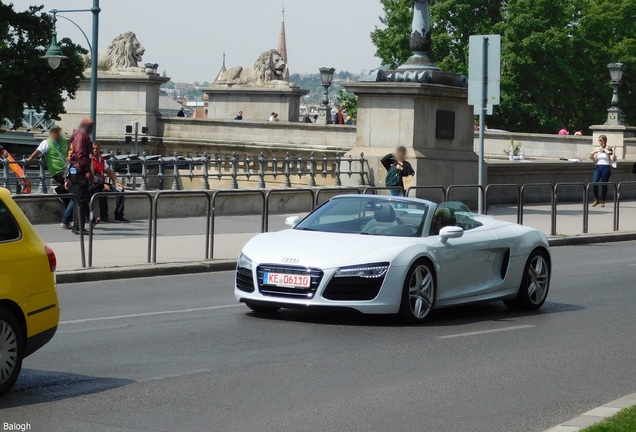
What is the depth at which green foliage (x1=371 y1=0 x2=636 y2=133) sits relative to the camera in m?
81.4

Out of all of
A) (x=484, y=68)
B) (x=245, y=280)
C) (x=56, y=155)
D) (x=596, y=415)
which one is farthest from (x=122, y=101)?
(x=596, y=415)

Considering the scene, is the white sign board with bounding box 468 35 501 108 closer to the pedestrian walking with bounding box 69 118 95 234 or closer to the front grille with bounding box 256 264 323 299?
the pedestrian walking with bounding box 69 118 95 234

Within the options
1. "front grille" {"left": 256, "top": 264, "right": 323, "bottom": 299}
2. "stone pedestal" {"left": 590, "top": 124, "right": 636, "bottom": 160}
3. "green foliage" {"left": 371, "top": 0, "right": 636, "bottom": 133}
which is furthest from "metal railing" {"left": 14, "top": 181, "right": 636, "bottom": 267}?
"green foliage" {"left": 371, "top": 0, "right": 636, "bottom": 133}

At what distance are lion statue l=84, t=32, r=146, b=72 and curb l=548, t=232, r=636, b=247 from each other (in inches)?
1040

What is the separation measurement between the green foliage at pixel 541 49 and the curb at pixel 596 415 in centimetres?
7206

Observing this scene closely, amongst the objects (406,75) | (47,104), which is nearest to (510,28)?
(47,104)

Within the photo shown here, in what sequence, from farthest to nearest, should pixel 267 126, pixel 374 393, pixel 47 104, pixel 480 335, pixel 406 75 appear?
pixel 267 126 → pixel 47 104 → pixel 406 75 → pixel 480 335 → pixel 374 393

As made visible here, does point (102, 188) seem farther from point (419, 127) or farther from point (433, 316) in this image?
point (433, 316)

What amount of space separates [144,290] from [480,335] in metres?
4.85

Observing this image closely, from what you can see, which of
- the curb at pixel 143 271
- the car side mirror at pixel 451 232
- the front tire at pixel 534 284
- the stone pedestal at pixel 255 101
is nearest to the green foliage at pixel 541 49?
the stone pedestal at pixel 255 101

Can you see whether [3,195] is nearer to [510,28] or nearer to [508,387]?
[508,387]

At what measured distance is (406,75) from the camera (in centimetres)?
3005

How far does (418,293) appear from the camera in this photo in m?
13.3

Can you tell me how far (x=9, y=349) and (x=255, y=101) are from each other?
46.5m
